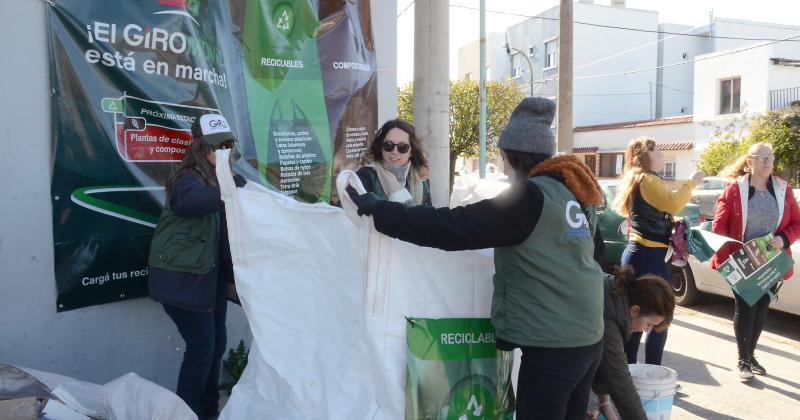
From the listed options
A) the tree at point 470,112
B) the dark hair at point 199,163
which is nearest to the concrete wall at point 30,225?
the dark hair at point 199,163

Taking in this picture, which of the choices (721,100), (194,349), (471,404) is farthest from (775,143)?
(194,349)

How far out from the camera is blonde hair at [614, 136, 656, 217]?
15.3ft

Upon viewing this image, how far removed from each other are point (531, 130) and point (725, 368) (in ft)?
13.7

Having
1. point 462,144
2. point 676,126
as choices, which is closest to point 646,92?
point 676,126

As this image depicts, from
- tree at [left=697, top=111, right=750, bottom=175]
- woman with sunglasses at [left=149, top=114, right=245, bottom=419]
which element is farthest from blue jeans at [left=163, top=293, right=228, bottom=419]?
tree at [left=697, top=111, right=750, bottom=175]

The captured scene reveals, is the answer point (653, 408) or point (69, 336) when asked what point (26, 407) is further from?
A: point (653, 408)

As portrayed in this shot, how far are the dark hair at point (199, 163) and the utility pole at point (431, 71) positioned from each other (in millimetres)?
2352

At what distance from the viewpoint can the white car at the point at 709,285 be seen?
640 cm

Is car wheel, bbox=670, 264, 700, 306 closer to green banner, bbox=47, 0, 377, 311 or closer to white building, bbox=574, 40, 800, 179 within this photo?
green banner, bbox=47, 0, 377, 311

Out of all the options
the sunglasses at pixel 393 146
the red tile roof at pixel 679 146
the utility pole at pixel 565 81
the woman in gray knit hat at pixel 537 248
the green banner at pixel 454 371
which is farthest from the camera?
the red tile roof at pixel 679 146

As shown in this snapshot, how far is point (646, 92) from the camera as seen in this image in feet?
126

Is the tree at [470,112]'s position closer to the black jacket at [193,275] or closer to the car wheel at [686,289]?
the car wheel at [686,289]

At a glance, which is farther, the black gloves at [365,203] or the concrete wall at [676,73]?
the concrete wall at [676,73]

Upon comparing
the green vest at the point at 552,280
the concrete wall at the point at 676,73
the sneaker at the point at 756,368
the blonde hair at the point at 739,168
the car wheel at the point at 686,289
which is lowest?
the sneaker at the point at 756,368
